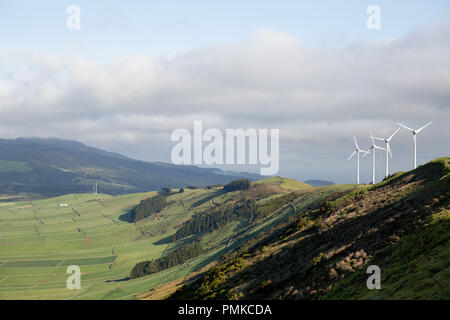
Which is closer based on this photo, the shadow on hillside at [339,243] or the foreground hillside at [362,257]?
the foreground hillside at [362,257]

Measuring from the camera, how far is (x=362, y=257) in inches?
1629

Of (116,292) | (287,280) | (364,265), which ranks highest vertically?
(364,265)

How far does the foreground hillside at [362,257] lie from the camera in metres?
31.0

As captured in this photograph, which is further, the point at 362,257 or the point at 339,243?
the point at 339,243

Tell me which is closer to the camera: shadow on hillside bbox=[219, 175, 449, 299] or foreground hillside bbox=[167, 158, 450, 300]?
foreground hillside bbox=[167, 158, 450, 300]

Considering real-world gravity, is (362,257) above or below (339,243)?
above

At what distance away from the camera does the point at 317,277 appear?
4206 centimetres

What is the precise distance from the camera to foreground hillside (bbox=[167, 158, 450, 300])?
102 ft

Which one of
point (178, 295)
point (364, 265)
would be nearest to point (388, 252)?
point (364, 265)

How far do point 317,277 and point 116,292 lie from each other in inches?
7049
